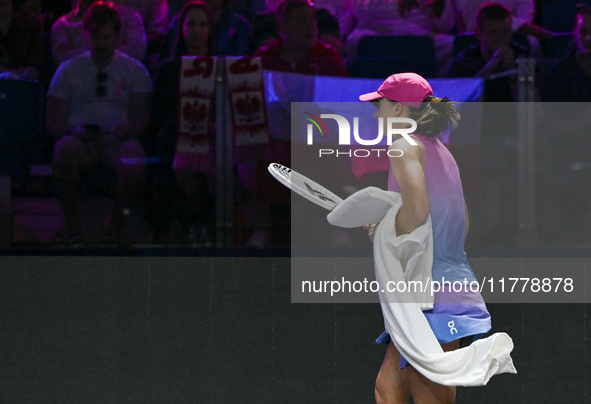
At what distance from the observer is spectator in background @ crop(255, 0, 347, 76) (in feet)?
16.5

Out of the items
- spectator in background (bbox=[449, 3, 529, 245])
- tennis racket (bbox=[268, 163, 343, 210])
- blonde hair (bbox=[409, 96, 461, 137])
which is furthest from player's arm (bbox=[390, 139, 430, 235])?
spectator in background (bbox=[449, 3, 529, 245])

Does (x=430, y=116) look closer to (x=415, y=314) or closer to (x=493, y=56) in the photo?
(x=415, y=314)

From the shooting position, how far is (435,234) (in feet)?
12.3

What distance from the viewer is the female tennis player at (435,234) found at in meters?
3.69

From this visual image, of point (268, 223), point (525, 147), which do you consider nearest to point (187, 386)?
point (268, 223)

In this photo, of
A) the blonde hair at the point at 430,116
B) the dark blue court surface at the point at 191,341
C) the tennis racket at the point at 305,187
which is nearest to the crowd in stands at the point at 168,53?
the dark blue court surface at the point at 191,341

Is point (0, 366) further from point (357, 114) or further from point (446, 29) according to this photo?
point (446, 29)

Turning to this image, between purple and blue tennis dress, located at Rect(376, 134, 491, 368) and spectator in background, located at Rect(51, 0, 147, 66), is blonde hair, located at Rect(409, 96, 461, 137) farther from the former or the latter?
spectator in background, located at Rect(51, 0, 147, 66)

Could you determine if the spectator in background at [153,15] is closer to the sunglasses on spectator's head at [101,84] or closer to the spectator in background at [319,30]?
the sunglasses on spectator's head at [101,84]

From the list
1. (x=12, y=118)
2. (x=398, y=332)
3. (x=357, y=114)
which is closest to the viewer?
(x=398, y=332)

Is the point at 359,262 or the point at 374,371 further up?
the point at 359,262

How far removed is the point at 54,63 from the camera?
5125 mm

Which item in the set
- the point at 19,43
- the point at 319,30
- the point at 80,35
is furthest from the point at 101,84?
the point at 319,30

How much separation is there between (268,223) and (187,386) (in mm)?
947
